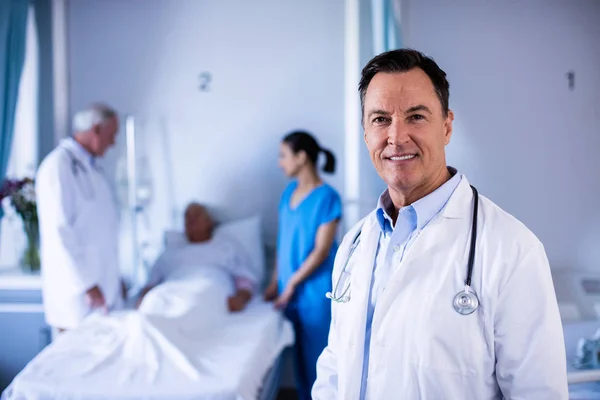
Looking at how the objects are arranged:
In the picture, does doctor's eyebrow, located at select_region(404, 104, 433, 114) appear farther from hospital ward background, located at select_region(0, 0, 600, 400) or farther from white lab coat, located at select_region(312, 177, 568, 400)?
hospital ward background, located at select_region(0, 0, 600, 400)

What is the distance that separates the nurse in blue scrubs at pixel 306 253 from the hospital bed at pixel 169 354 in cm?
13

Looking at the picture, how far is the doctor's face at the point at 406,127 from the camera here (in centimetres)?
103

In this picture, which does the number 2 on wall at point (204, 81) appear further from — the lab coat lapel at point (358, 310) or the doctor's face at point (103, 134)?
the lab coat lapel at point (358, 310)

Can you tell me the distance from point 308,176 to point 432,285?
166 centimetres

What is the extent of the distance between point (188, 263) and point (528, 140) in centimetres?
184

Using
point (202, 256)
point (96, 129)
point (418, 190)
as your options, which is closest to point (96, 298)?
point (202, 256)

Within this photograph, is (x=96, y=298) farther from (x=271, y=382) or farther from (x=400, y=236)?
(x=400, y=236)

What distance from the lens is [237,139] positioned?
3.09 m

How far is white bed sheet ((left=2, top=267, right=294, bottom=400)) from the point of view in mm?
1719

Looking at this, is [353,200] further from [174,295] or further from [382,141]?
[382,141]

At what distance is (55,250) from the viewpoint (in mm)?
2396

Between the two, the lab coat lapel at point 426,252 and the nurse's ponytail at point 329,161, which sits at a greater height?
the nurse's ponytail at point 329,161

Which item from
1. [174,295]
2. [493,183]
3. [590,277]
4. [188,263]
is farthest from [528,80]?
[188,263]

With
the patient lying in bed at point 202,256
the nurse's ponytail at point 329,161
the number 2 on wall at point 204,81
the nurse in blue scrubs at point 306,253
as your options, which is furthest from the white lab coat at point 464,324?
the number 2 on wall at point 204,81
